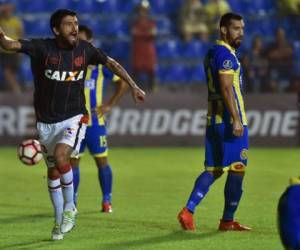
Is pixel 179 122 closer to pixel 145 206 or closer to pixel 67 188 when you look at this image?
pixel 145 206

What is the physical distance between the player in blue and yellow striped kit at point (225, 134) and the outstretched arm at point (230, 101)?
0.03m

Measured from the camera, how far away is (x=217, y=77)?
9750 mm

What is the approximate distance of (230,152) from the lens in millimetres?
9734

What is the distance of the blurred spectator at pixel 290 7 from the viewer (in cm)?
2178

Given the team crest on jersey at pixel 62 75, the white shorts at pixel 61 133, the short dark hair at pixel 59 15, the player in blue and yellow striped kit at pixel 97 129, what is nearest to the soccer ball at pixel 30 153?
the player in blue and yellow striped kit at pixel 97 129

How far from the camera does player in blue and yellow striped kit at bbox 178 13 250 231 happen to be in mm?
9648

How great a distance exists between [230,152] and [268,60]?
418 inches

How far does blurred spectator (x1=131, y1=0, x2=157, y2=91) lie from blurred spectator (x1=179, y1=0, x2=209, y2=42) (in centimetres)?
80

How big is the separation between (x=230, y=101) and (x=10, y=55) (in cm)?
1112

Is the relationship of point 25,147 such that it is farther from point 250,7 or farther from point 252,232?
point 250,7

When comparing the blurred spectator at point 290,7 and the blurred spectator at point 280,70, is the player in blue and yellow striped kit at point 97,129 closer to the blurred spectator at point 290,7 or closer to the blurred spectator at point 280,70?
the blurred spectator at point 280,70

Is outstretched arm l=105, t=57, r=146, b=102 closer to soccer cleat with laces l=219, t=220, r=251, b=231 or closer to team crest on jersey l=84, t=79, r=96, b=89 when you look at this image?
soccer cleat with laces l=219, t=220, r=251, b=231

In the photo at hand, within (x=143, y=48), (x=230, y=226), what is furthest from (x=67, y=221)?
(x=143, y=48)

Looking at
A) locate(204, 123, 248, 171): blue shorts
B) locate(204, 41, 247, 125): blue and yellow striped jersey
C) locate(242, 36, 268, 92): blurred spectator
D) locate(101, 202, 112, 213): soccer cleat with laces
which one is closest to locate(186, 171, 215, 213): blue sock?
locate(204, 123, 248, 171): blue shorts
